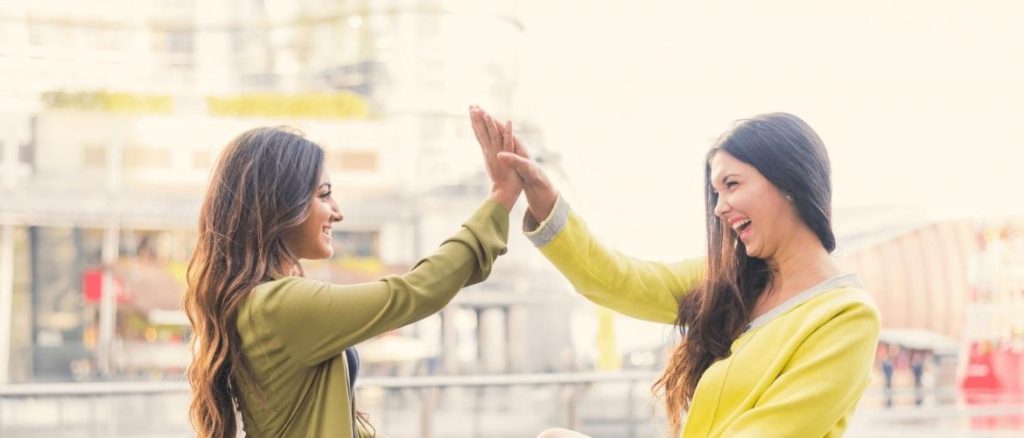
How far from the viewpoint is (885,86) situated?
15469 millimetres

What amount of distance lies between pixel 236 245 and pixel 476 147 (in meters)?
14.1

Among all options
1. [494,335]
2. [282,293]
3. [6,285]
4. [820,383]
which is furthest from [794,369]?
[6,285]

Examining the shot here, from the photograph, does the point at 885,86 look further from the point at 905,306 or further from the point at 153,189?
the point at 153,189

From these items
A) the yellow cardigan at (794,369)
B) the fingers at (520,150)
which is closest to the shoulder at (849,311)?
the yellow cardigan at (794,369)

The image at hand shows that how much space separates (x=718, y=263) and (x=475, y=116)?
0.48 m

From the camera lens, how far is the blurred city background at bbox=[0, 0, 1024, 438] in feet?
47.3

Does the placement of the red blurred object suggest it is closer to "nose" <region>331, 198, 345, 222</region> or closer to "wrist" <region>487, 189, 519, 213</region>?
"nose" <region>331, 198, 345, 222</region>

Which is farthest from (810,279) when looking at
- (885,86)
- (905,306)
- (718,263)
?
(905,306)

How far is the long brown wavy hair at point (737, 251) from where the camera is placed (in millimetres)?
1789

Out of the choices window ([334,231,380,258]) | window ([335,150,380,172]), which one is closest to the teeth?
window ([335,150,380,172])

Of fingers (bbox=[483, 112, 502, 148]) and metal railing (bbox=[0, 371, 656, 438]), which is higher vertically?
fingers (bbox=[483, 112, 502, 148])

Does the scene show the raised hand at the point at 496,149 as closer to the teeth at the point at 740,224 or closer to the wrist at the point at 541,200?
the wrist at the point at 541,200

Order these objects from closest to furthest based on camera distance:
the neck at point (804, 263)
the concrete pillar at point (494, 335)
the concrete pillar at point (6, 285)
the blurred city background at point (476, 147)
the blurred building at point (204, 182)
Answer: the neck at point (804, 263)
the blurred city background at point (476, 147)
the blurred building at point (204, 182)
the concrete pillar at point (6, 285)
the concrete pillar at point (494, 335)

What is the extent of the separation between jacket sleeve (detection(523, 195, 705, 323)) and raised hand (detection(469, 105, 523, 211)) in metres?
0.12
